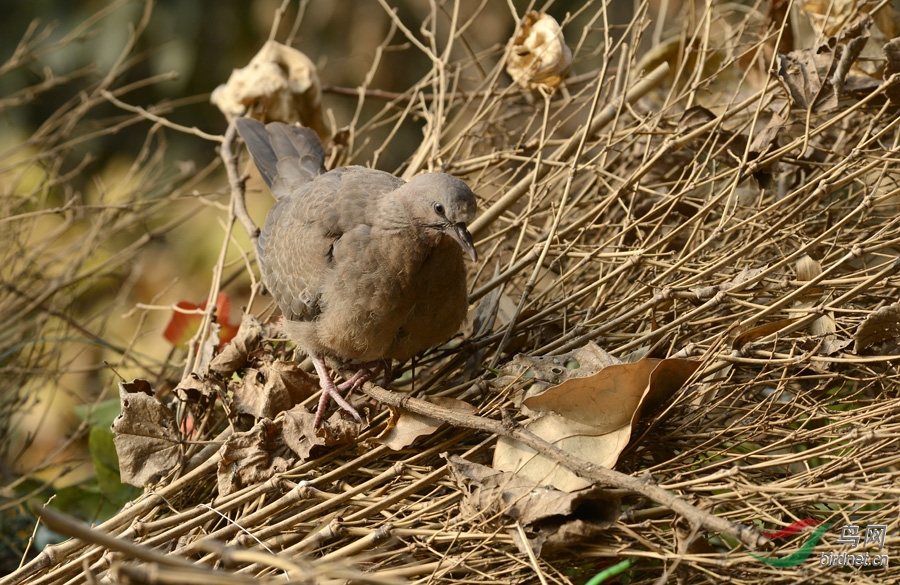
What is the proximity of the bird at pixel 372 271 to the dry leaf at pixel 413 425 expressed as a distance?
14 cm

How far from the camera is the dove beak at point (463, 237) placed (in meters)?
1.67

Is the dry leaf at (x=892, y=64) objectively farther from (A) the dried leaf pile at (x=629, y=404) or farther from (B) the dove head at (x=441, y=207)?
(B) the dove head at (x=441, y=207)

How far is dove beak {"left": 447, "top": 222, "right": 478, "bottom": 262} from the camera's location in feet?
5.46

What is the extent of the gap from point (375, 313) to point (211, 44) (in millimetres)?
4014

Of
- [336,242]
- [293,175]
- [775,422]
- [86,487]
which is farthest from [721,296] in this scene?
[86,487]

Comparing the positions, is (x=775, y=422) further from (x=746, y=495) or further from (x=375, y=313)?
(x=375, y=313)

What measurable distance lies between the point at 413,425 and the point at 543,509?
15.5 inches

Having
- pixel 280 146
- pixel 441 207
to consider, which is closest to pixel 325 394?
pixel 441 207

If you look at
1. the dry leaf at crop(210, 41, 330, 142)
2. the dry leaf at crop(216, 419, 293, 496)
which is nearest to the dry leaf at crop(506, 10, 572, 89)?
the dry leaf at crop(210, 41, 330, 142)

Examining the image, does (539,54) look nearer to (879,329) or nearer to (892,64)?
(892,64)

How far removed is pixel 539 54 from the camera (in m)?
2.13

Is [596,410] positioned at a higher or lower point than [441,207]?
lower

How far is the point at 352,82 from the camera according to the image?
18.1ft

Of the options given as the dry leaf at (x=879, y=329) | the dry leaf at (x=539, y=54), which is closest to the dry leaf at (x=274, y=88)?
the dry leaf at (x=539, y=54)
